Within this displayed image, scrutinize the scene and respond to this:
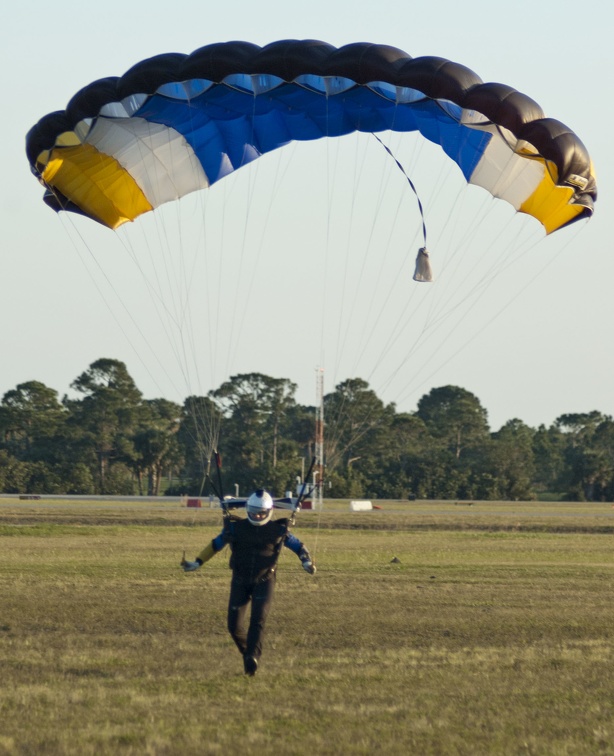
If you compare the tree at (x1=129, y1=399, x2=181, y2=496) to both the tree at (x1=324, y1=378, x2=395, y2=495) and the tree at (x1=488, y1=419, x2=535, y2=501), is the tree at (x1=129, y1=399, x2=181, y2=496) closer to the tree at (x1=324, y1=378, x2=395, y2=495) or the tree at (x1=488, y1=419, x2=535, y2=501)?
the tree at (x1=324, y1=378, x2=395, y2=495)

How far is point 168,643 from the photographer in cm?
1150

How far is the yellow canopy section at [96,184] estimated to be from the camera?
14.9m

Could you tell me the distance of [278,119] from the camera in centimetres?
1503

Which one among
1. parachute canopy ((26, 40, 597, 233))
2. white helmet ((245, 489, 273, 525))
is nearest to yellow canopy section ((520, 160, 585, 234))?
parachute canopy ((26, 40, 597, 233))

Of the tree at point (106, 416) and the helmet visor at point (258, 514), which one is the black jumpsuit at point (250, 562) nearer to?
the helmet visor at point (258, 514)

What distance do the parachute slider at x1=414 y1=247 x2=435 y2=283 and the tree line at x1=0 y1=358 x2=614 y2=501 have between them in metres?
52.9

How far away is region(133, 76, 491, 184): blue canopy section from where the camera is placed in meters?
13.6

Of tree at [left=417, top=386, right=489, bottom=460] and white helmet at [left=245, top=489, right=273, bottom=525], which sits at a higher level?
tree at [left=417, top=386, right=489, bottom=460]

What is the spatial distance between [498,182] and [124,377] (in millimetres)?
79622

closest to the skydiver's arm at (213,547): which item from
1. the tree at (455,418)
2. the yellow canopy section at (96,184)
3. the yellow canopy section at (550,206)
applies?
the yellow canopy section at (96,184)

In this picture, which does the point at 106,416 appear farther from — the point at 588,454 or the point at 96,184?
the point at 96,184

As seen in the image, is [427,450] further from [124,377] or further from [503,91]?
[503,91]

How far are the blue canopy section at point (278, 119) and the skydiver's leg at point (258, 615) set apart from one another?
5687 mm

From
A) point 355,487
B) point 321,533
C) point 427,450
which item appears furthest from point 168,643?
point 427,450
